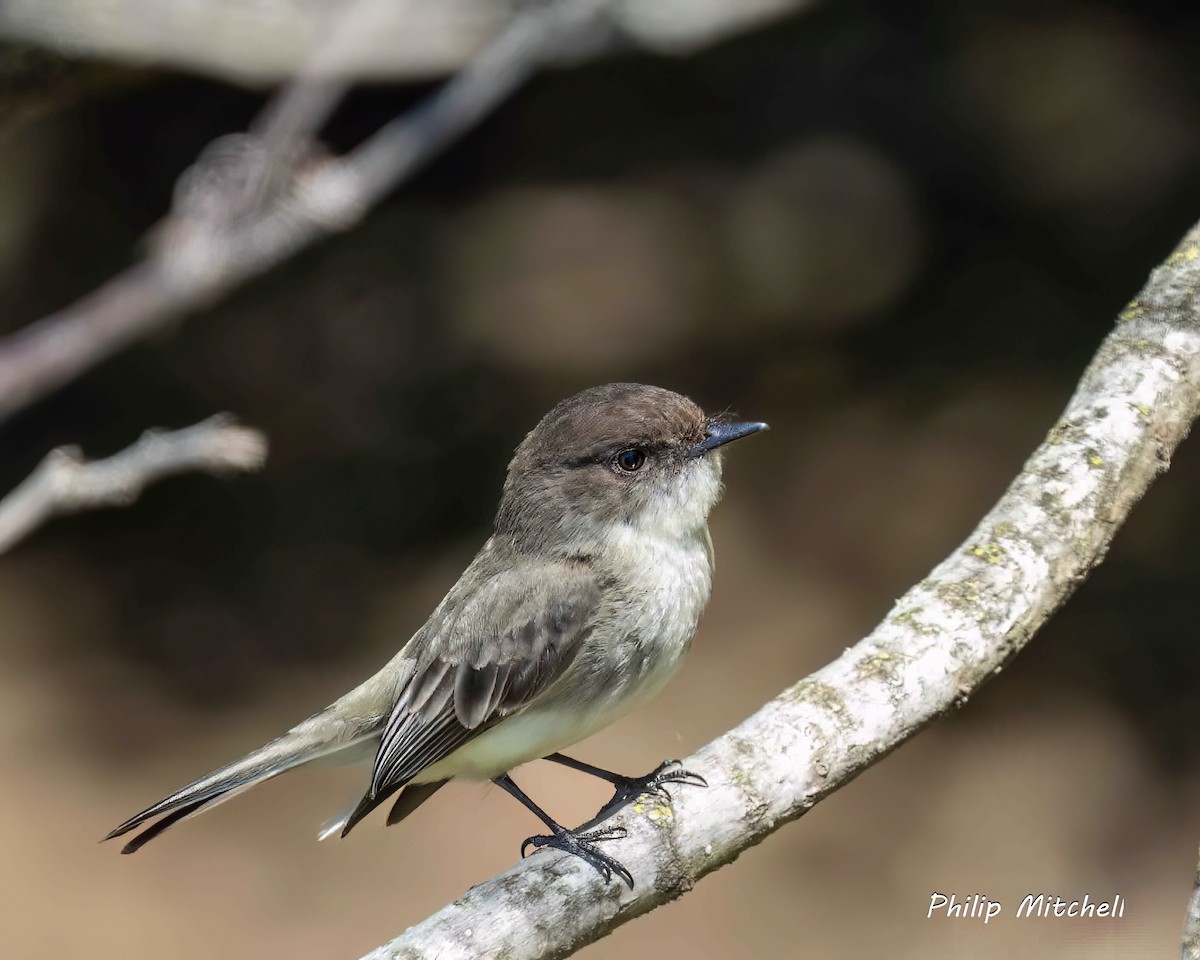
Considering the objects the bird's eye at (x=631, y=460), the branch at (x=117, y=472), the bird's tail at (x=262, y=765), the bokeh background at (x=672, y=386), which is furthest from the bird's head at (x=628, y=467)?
the bokeh background at (x=672, y=386)

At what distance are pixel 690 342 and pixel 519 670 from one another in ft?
16.9

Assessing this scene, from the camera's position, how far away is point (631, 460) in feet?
11.9

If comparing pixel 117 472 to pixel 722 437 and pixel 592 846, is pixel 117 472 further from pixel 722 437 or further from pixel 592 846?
pixel 722 437

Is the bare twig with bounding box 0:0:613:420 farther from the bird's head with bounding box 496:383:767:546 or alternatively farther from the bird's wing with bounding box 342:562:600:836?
the bird's wing with bounding box 342:562:600:836

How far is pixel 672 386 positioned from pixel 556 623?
497cm

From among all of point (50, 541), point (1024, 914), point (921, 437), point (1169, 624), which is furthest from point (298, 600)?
point (1169, 624)

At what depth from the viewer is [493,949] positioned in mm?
2756

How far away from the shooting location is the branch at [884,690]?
9.48ft

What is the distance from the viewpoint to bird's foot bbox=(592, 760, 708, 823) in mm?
3146

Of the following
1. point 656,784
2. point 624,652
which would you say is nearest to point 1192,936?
point 656,784

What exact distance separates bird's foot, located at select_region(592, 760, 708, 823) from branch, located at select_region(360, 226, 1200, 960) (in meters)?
0.03

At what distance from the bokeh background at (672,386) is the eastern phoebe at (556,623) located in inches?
129

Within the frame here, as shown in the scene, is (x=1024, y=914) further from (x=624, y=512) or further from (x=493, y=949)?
(x=493, y=949)

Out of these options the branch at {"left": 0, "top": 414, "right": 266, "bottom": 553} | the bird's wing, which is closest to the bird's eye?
the bird's wing
